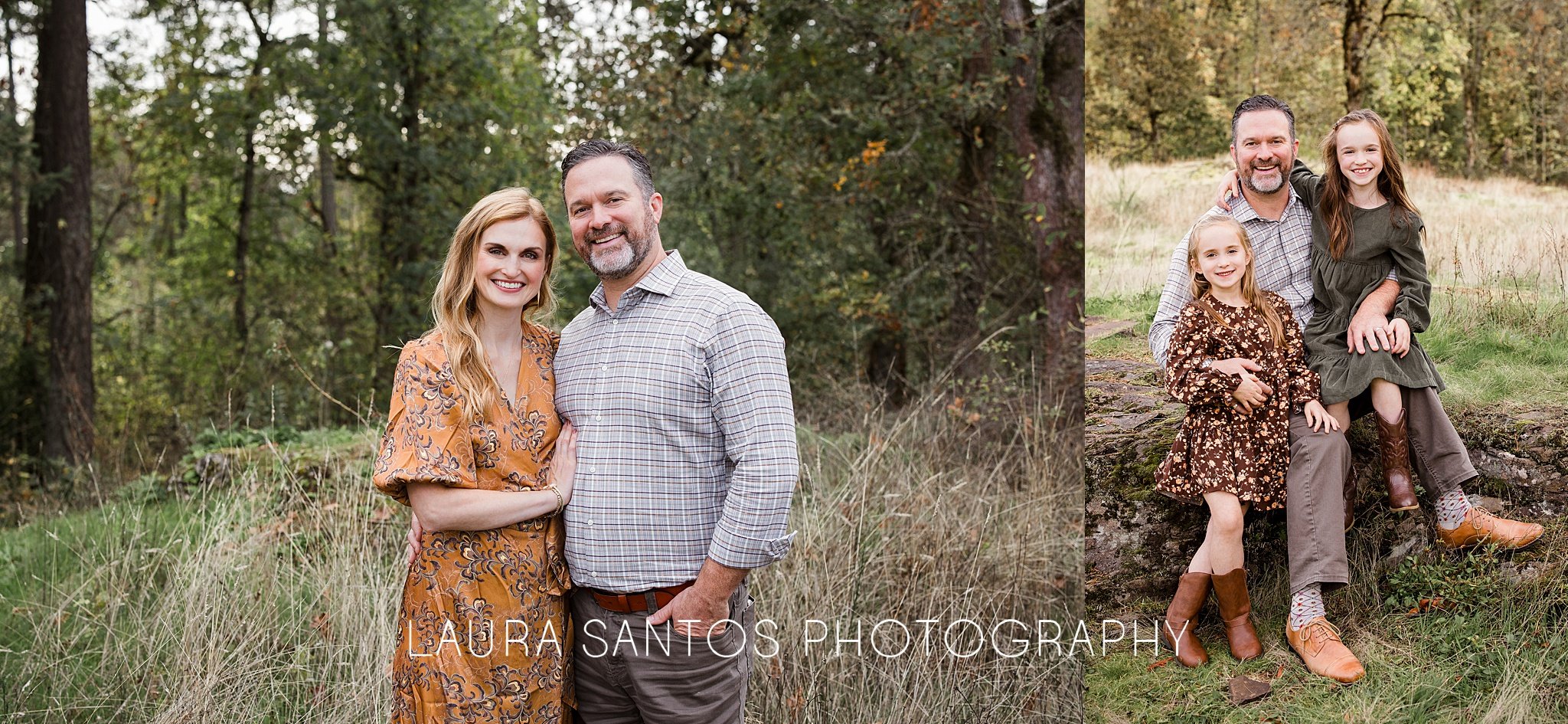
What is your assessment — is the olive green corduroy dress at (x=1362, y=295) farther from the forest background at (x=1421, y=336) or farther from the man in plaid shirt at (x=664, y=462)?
the man in plaid shirt at (x=664, y=462)

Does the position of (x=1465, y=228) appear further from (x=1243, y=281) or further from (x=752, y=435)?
(x=752, y=435)

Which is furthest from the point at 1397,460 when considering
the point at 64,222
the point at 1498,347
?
the point at 64,222

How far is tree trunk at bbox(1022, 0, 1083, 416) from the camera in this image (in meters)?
6.37

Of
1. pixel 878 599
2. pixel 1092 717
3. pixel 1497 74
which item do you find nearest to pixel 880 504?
pixel 878 599

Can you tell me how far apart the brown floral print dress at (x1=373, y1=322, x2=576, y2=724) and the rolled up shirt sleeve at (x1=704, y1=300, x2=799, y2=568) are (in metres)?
0.50

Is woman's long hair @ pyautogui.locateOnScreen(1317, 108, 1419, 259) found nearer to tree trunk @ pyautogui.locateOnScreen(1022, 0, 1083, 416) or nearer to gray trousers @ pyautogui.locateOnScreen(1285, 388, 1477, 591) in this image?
gray trousers @ pyautogui.locateOnScreen(1285, 388, 1477, 591)

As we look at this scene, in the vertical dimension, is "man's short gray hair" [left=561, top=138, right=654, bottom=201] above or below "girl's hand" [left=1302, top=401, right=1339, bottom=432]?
above

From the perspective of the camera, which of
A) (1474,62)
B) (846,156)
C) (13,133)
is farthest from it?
(13,133)

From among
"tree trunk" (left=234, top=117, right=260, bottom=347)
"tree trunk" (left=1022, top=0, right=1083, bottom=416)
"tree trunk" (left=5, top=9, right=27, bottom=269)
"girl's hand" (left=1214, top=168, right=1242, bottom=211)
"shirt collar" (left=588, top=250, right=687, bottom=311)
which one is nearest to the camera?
"shirt collar" (left=588, top=250, right=687, bottom=311)

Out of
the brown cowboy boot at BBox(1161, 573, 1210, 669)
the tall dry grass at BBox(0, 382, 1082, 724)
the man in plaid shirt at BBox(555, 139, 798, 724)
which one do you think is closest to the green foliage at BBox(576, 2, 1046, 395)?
the tall dry grass at BBox(0, 382, 1082, 724)

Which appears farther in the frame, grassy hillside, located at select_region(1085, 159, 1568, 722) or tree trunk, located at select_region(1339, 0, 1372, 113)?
tree trunk, located at select_region(1339, 0, 1372, 113)

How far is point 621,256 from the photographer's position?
2.74 metres

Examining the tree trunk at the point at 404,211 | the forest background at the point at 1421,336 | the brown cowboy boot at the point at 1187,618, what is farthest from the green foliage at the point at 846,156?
the brown cowboy boot at the point at 1187,618

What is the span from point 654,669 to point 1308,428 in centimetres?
172
